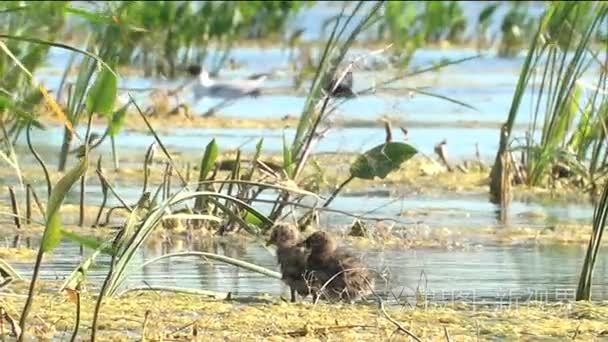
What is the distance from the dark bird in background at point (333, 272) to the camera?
5637 millimetres

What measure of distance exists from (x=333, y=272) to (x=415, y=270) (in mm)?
844

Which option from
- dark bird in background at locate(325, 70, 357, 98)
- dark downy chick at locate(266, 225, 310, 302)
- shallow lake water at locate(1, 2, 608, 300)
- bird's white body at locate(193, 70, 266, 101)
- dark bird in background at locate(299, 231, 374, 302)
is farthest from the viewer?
bird's white body at locate(193, 70, 266, 101)

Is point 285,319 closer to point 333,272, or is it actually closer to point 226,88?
point 333,272

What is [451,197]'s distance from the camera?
9375 mm

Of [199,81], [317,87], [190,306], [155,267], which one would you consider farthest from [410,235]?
[199,81]

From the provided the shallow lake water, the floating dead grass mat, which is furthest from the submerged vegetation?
the shallow lake water

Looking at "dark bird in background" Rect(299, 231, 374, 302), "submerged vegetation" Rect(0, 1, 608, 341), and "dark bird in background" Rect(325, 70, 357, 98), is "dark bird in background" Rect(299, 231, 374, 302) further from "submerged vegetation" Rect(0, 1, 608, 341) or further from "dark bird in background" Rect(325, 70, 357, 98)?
"dark bird in background" Rect(325, 70, 357, 98)

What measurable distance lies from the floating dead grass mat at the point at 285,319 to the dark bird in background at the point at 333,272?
90 millimetres

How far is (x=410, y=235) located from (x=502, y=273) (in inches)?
39.5

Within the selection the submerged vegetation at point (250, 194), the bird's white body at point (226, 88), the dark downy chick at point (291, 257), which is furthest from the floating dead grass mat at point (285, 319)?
the bird's white body at point (226, 88)

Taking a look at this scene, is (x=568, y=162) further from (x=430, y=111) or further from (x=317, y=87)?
(x=430, y=111)

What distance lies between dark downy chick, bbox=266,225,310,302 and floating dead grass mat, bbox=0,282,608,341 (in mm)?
152

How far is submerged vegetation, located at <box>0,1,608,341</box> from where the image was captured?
4867mm

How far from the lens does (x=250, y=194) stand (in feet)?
26.6
